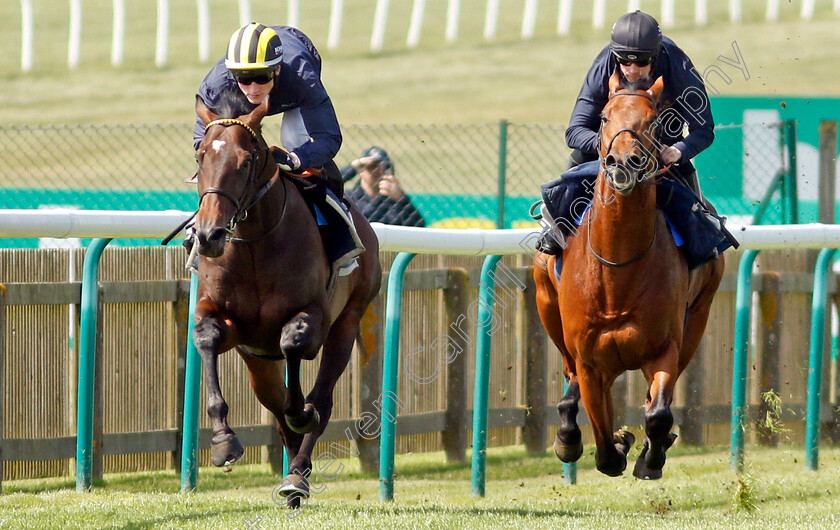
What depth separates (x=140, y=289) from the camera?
691 centimetres

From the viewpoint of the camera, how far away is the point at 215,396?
17.2ft

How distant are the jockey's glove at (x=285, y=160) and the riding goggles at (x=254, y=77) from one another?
0.98 feet

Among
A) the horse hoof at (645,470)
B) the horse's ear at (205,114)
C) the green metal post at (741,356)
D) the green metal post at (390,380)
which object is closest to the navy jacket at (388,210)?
the green metal post at (390,380)

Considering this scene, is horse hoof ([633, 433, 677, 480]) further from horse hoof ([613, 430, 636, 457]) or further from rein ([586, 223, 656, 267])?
rein ([586, 223, 656, 267])

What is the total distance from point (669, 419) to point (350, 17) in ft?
124

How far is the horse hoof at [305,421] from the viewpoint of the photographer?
18.4 feet

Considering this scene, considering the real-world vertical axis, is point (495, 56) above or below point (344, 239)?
above

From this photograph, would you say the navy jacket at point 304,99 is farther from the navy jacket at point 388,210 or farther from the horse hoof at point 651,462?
the navy jacket at point 388,210

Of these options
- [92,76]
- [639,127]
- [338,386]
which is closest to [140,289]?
[338,386]

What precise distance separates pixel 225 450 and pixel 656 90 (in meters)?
2.37

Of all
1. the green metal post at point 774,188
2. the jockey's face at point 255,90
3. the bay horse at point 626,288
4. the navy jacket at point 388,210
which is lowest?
the bay horse at point 626,288

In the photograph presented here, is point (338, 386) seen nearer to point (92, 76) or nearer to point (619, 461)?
point (619, 461)

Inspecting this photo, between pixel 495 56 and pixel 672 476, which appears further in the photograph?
pixel 495 56

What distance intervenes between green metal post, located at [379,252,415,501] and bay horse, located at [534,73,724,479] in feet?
3.36
